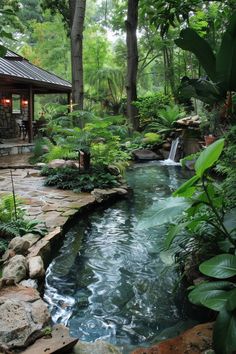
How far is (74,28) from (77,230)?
20.3ft

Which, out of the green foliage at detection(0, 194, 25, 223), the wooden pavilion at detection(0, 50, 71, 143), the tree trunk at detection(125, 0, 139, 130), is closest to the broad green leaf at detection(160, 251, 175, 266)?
the green foliage at detection(0, 194, 25, 223)

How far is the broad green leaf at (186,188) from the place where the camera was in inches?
79.7

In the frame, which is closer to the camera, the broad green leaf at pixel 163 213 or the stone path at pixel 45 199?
the broad green leaf at pixel 163 213

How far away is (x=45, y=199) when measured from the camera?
599 centimetres

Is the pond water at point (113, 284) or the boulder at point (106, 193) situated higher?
the boulder at point (106, 193)

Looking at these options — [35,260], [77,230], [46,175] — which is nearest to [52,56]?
[46,175]

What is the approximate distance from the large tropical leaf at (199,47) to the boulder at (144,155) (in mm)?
9272

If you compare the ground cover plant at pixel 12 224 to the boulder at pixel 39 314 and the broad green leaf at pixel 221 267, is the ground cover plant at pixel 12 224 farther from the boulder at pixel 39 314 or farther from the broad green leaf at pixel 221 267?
the broad green leaf at pixel 221 267

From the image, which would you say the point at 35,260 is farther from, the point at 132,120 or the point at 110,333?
the point at 132,120

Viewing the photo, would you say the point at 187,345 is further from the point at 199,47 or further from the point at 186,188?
the point at 199,47

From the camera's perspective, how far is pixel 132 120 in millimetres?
14516

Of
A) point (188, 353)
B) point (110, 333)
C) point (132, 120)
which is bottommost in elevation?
point (110, 333)

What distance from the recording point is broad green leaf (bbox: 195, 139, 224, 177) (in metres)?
1.86

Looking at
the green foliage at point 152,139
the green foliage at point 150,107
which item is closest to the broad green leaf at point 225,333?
the green foliage at point 152,139
